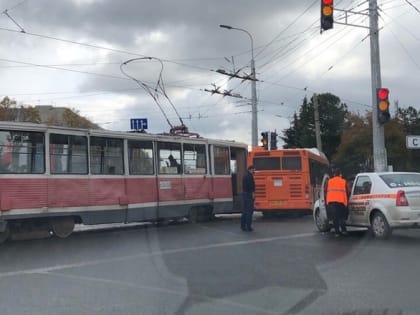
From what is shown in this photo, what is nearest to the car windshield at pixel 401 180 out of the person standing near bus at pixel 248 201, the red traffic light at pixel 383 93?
the person standing near bus at pixel 248 201

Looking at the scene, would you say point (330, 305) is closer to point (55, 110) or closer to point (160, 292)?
point (160, 292)

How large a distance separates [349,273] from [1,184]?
7.80 m

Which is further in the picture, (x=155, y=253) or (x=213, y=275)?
(x=155, y=253)

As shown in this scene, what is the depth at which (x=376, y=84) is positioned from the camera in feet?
66.7

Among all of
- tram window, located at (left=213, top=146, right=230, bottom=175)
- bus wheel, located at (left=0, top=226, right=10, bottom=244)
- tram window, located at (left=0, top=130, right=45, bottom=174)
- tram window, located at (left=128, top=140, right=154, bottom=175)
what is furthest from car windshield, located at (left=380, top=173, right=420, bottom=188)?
bus wheel, located at (left=0, top=226, right=10, bottom=244)

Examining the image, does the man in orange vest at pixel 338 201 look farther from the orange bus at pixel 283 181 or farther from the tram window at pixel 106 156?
the orange bus at pixel 283 181

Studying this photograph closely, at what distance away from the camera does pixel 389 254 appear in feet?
37.8

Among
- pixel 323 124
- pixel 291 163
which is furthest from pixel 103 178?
pixel 323 124

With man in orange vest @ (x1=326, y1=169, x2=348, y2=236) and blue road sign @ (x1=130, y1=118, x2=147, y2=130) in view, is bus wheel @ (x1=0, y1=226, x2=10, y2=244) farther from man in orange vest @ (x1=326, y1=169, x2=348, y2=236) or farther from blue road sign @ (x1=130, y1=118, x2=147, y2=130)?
blue road sign @ (x1=130, y1=118, x2=147, y2=130)

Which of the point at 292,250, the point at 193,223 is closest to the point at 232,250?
the point at 292,250

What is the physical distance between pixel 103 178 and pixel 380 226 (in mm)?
6890

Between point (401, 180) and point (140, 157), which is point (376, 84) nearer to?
point (401, 180)

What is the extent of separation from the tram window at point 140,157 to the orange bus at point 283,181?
590 cm

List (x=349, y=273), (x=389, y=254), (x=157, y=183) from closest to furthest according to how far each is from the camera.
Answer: (x=349, y=273), (x=389, y=254), (x=157, y=183)
